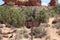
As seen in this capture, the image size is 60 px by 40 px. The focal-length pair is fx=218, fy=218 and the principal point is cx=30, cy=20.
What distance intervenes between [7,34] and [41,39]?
236 centimetres

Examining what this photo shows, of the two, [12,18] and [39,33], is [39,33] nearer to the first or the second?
[39,33]

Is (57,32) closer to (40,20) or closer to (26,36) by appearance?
(26,36)

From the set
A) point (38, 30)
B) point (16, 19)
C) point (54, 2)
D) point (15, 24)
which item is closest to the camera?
point (38, 30)

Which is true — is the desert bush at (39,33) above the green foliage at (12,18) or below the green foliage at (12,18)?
below

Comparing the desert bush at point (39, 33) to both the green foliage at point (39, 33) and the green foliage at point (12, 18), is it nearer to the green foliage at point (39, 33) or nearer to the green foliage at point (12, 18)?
the green foliage at point (39, 33)

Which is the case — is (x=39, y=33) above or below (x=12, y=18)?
below

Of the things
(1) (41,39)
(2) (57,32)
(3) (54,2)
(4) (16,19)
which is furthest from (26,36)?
(3) (54,2)

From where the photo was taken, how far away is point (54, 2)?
162 ft

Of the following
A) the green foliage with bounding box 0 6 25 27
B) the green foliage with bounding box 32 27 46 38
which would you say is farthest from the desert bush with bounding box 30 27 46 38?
the green foliage with bounding box 0 6 25 27

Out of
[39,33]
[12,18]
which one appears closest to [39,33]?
[39,33]

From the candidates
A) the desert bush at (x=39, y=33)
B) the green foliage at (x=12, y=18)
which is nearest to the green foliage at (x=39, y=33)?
the desert bush at (x=39, y=33)

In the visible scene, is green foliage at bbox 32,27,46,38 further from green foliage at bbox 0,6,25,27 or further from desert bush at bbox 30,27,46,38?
green foliage at bbox 0,6,25,27

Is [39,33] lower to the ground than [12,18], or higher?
lower

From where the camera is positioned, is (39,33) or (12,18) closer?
(39,33)
